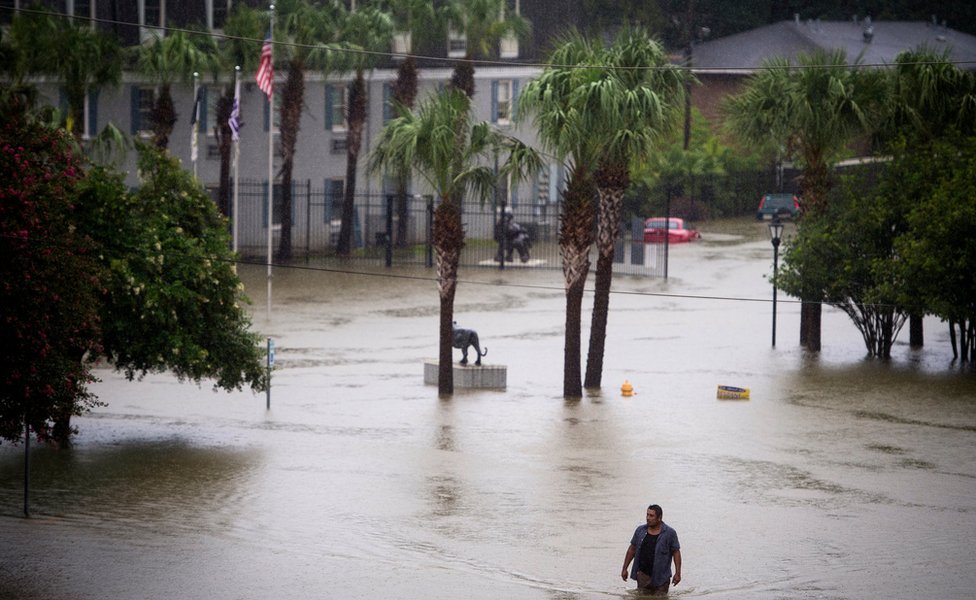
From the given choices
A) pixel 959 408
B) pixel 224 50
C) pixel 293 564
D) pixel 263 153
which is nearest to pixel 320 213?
pixel 263 153

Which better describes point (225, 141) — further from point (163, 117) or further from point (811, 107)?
point (811, 107)

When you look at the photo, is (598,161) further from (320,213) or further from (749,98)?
(320,213)

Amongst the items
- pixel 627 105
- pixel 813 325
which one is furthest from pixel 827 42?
pixel 627 105

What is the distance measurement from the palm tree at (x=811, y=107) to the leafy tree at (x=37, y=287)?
18490 mm

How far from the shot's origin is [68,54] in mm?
46688

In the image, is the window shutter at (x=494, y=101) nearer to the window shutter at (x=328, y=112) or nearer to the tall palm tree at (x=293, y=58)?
the window shutter at (x=328, y=112)

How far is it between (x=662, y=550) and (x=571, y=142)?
1481 centimetres

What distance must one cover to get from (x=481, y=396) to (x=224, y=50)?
78.7 ft

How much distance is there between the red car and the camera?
5811 centimetres

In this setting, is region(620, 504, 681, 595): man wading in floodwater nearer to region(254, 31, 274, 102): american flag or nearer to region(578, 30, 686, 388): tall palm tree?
region(578, 30, 686, 388): tall palm tree

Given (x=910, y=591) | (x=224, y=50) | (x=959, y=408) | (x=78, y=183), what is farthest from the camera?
(x=224, y=50)

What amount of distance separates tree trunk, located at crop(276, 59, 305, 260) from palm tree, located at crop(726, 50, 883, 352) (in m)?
19.9

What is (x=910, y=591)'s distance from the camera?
1608 centimetres

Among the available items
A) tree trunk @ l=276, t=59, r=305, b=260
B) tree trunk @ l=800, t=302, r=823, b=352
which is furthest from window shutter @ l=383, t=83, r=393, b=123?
tree trunk @ l=800, t=302, r=823, b=352
